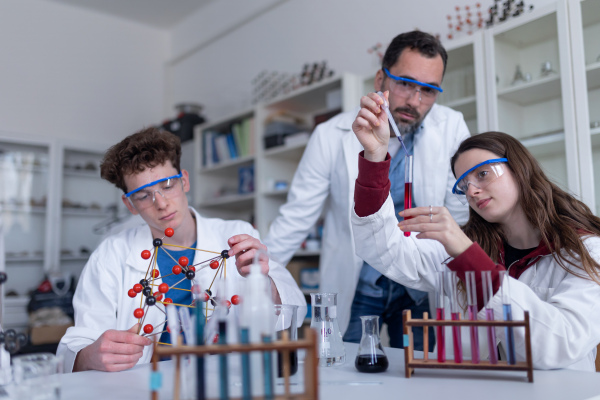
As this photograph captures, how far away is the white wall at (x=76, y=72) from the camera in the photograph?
471cm

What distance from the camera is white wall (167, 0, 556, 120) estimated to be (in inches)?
135

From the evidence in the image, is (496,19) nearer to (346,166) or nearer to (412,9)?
(412,9)

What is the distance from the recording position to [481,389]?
94 cm

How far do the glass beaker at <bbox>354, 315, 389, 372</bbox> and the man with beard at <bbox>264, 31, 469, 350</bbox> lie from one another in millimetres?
683

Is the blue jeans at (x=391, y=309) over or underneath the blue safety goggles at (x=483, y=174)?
underneath

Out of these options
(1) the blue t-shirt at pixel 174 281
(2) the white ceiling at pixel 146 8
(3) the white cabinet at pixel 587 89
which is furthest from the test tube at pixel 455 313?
(2) the white ceiling at pixel 146 8

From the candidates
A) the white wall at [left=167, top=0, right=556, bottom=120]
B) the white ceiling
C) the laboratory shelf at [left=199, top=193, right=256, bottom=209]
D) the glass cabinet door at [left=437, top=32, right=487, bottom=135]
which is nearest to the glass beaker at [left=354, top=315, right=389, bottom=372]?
the glass cabinet door at [left=437, top=32, right=487, bottom=135]

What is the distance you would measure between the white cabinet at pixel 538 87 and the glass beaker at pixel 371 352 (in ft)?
5.16

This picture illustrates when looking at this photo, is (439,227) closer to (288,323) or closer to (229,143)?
(288,323)

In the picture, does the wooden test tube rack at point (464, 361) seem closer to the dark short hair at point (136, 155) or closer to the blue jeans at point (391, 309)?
the blue jeans at point (391, 309)

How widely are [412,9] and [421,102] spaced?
5.61 feet

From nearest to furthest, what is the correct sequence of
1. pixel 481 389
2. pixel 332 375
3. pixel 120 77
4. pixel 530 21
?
pixel 481 389
pixel 332 375
pixel 530 21
pixel 120 77

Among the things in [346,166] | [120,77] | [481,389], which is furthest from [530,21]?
[120,77]

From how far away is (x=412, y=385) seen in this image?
0.99 metres
